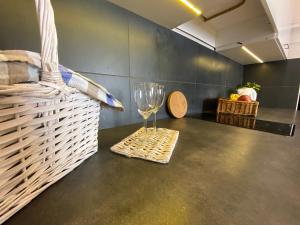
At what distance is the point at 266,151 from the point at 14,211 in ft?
1.94

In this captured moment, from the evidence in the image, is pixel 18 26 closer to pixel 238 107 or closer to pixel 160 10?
pixel 160 10

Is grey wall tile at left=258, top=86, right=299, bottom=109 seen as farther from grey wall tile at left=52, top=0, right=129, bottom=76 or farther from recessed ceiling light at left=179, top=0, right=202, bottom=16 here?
grey wall tile at left=52, top=0, right=129, bottom=76

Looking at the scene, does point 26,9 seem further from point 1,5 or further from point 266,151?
point 266,151

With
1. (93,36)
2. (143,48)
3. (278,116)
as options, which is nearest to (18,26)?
(93,36)

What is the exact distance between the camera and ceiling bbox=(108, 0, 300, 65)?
2.28 feet

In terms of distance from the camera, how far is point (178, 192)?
0.87ft

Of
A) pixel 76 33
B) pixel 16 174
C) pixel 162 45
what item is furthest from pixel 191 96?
pixel 16 174

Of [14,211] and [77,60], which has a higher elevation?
[77,60]

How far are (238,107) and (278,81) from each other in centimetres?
105

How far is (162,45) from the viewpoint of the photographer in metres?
0.90

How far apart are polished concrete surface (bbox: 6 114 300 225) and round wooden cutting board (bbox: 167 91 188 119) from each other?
0.53 meters

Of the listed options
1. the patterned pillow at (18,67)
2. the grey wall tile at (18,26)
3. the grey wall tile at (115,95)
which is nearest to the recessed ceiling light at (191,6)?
the grey wall tile at (115,95)

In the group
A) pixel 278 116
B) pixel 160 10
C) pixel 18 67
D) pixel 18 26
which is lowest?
pixel 278 116

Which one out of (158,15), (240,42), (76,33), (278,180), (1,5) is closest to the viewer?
(278,180)
